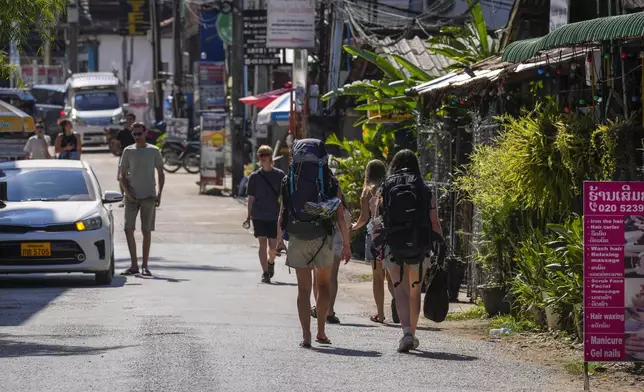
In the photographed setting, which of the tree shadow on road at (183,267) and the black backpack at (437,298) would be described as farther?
the tree shadow on road at (183,267)

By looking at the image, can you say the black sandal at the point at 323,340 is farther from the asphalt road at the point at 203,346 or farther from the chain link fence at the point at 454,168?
the chain link fence at the point at 454,168

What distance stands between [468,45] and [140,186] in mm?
5054

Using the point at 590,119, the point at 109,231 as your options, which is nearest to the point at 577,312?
the point at 590,119

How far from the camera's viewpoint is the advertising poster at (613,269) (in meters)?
9.48

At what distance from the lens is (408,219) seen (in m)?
11.6

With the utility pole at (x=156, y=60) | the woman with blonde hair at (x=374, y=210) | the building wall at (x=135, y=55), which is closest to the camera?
the woman with blonde hair at (x=374, y=210)

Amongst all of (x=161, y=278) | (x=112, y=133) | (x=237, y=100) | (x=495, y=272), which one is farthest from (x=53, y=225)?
(x=112, y=133)

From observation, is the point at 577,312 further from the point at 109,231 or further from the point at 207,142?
the point at 207,142

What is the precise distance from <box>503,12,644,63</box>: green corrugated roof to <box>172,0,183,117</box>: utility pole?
36101 mm

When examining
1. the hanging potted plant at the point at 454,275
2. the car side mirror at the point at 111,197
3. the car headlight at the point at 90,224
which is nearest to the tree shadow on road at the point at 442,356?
the hanging potted plant at the point at 454,275

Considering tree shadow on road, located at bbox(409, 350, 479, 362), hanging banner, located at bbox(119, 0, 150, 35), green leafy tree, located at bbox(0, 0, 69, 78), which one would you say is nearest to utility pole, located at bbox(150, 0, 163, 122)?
hanging banner, located at bbox(119, 0, 150, 35)

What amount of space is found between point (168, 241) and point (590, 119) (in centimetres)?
1364

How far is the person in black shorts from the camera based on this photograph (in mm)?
18156

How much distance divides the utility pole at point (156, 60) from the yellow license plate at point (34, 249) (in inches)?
1486
